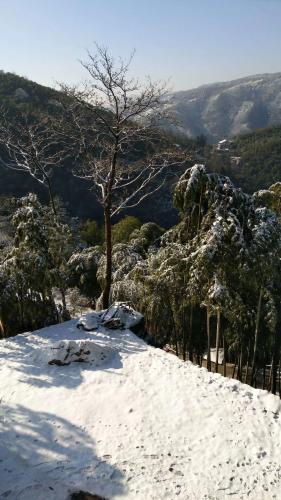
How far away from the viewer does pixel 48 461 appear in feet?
29.3

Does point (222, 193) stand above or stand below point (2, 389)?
above

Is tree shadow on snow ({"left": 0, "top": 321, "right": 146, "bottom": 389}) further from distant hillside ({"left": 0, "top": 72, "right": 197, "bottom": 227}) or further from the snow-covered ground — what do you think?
distant hillside ({"left": 0, "top": 72, "right": 197, "bottom": 227})

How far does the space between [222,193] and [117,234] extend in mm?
25585

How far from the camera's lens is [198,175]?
1475 cm

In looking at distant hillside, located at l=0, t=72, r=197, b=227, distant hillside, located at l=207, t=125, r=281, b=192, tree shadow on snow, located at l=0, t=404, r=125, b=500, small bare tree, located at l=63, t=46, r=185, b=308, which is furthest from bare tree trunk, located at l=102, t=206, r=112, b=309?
distant hillside, located at l=207, t=125, r=281, b=192

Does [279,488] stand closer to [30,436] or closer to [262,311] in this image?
[30,436]

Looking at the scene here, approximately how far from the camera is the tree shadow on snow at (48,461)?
26.8ft

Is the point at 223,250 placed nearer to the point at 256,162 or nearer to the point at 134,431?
the point at 134,431

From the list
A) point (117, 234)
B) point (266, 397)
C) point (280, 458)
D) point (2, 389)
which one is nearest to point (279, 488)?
point (280, 458)

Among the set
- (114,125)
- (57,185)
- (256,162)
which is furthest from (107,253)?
(256,162)

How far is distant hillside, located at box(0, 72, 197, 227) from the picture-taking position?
91.1 metres

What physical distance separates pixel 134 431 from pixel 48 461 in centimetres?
201

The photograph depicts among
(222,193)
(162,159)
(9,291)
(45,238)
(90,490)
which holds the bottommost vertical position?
(90,490)

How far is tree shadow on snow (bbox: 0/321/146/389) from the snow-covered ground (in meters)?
0.05
